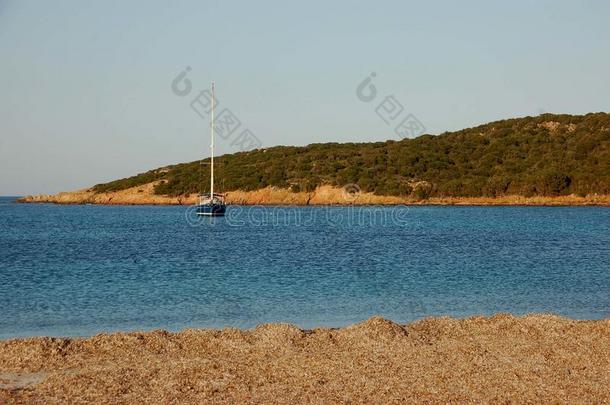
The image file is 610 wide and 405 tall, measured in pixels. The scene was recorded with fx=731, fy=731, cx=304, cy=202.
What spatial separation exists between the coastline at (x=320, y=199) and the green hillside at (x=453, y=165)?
101cm

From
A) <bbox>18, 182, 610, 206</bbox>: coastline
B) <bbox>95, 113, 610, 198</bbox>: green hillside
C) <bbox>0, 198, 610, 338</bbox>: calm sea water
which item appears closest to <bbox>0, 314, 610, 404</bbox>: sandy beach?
<bbox>0, 198, 610, 338</bbox>: calm sea water

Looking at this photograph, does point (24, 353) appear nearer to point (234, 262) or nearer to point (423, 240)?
point (234, 262)

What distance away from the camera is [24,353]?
45.6ft

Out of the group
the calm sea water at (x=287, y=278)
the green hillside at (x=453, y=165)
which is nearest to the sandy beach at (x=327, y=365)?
the calm sea water at (x=287, y=278)

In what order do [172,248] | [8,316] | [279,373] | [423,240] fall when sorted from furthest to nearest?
[423,240]
[172,248]
[8,316]
[279,373]

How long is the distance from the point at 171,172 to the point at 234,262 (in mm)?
111166

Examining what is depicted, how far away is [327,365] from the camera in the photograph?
1309 cm

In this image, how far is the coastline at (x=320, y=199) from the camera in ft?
337

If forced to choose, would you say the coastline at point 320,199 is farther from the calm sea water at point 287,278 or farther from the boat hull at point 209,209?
the calm sea water at point 287,278

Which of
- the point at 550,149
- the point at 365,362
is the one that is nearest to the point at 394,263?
the point at 365,362

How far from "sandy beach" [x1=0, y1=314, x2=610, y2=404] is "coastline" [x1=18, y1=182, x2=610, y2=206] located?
295 ft

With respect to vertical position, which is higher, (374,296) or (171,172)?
(171,172)

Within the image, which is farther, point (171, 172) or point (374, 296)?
point (171, 172)

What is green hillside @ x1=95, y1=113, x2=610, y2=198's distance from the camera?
10575cm
